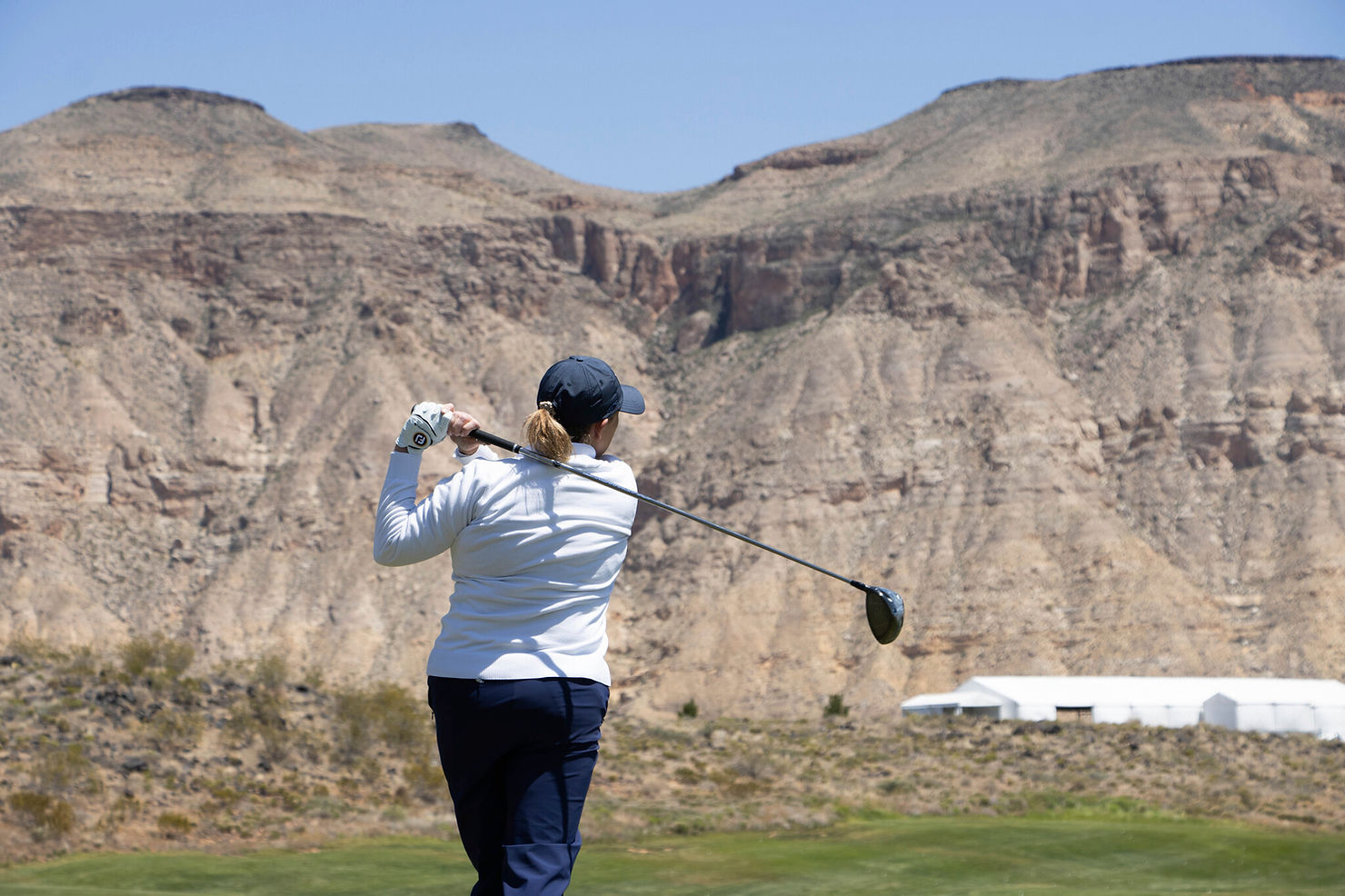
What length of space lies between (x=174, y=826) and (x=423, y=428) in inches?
648

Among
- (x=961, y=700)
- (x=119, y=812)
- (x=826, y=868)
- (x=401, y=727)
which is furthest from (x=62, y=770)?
(x=961, y=700)

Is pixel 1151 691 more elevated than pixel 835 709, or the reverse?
pixel 1151 691

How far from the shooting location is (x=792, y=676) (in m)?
64.1

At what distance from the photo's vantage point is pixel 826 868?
44.7 feet

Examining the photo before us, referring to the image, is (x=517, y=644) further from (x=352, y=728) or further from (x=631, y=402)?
(x=352, y=728)

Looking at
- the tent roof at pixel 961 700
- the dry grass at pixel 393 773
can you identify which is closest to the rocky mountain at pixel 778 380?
the tent roof at pixel 961 700

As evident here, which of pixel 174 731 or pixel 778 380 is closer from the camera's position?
pixel 174 731

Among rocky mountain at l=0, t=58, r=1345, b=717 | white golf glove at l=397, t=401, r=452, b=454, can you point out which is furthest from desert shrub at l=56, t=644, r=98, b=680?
rocky mountain at l=0, t=58, r=1345, b=717

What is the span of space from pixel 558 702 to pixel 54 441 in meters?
80.6

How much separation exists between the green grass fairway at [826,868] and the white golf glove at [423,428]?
8039 mm

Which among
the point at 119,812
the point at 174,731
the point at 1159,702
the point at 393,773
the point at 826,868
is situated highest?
the point at 826,868

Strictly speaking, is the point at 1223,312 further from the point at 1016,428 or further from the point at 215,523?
the point at 215,523

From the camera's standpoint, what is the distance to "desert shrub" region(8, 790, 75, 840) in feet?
58.4

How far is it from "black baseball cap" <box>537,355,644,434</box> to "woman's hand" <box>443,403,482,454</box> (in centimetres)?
25
